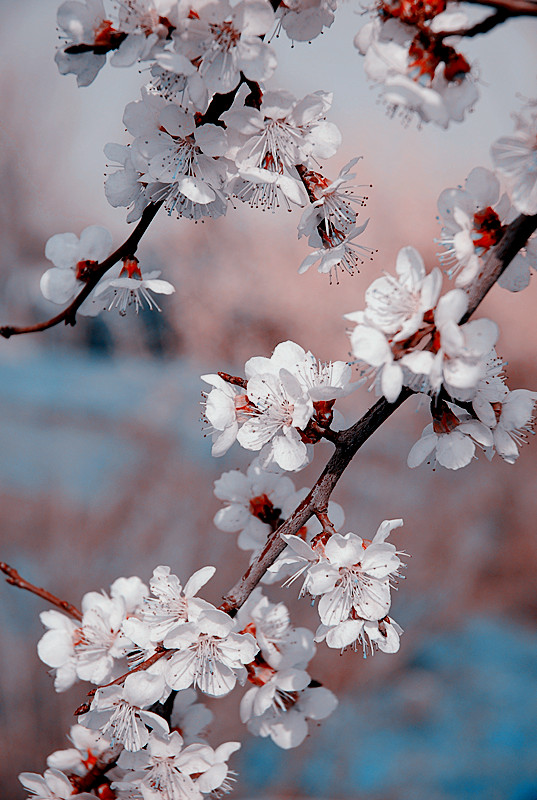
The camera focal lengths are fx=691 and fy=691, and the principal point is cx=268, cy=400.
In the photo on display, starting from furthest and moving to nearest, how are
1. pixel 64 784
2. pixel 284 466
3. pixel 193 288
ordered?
pixel 193 288 < pixel 64 784 < pixel 284 466

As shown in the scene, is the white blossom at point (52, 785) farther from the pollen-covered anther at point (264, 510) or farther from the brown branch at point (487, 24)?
the brown branch at point (487, 24)

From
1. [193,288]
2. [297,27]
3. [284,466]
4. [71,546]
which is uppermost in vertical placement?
[297,27]

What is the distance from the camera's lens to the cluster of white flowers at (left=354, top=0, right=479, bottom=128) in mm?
425

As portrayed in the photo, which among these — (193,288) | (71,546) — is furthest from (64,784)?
(193,288)

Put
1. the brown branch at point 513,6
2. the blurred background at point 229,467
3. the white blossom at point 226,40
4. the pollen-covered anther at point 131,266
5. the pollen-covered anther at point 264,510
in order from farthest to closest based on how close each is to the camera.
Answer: the blurred background at point 229,467 < the pollen-covered anther at point 264,510 < the pollen-covered anther at point 131,266 < the white blossom at point 226,40 < the brown branch at point 513,6

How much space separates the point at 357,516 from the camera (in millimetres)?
1547

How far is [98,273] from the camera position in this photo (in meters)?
0.63

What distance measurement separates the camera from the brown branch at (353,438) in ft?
1.48

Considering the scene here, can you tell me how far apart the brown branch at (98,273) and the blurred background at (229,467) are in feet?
2.96

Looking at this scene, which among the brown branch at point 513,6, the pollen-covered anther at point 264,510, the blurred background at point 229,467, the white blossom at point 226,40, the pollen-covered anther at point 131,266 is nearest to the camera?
the brown branch at point 513,6

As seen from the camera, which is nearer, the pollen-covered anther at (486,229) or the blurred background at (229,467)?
the pollen-covered anther at (486,229)

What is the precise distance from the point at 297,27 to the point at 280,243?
95 centimetres

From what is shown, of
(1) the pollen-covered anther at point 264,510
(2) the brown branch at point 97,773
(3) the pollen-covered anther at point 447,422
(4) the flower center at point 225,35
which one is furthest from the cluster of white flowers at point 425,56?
(2) the brown branch at point 97,773

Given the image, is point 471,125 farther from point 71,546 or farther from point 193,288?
point 71,546
